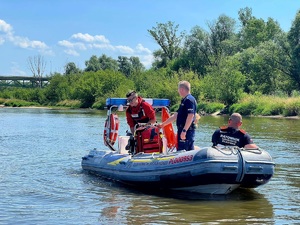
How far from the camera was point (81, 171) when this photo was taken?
454 inches

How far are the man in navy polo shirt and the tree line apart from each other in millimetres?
37138

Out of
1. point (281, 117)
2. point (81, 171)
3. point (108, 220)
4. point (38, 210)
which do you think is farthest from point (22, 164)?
point (281, 117)

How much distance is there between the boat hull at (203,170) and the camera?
26.2 ft

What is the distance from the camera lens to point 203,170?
8.05 meters

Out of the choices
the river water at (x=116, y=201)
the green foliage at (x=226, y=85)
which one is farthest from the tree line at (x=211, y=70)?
the river water at (x=116, y=201)

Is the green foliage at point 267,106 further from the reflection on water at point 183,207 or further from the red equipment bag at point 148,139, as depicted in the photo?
the reflection on water at point 183,207

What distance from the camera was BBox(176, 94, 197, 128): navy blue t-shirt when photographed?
28.5ft

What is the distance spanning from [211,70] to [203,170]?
52.7m

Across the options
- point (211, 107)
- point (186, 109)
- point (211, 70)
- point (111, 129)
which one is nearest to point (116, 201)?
point (186, 109)

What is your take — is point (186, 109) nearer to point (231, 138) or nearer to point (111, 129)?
point (231, 138)

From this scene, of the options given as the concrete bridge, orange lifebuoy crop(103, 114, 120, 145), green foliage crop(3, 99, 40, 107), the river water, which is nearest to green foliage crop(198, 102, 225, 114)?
the river water

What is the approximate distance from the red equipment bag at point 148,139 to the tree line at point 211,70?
36.5 metres

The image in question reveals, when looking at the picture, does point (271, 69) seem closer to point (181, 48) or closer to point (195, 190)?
point (181, 48)

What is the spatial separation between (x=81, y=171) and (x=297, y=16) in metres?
37.2
